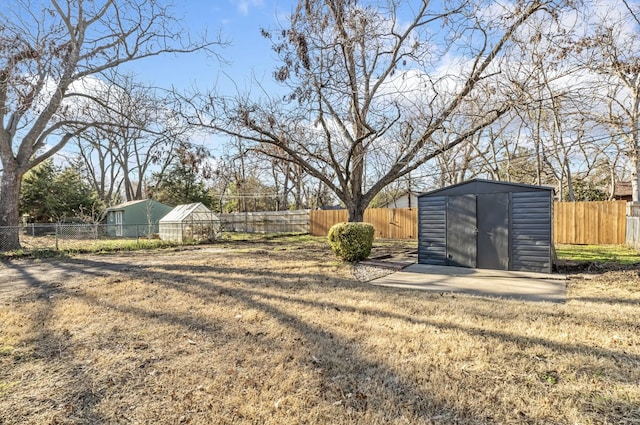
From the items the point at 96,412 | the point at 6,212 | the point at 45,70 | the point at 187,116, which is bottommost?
the point at 96,412

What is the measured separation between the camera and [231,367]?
2.95 m

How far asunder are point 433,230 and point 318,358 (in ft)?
19.8

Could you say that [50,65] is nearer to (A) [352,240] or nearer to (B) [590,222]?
(A) [352,240]

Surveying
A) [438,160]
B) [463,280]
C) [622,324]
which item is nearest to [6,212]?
[463,280]

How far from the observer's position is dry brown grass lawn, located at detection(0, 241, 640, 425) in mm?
2309

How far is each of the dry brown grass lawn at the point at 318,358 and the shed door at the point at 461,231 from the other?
249 cm

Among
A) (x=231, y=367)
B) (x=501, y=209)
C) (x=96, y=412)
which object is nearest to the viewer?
(x=96, y=412)

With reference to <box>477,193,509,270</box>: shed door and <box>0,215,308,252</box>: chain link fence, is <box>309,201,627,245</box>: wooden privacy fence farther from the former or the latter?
<box>0,215,308,252</box>: chain link fence

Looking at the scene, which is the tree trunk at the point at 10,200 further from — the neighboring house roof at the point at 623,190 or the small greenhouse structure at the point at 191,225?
the neighboring house roof at the point at 623,190

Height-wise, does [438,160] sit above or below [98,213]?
above

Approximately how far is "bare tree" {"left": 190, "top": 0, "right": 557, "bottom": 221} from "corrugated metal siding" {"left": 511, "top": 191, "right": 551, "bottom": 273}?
6.54 feet

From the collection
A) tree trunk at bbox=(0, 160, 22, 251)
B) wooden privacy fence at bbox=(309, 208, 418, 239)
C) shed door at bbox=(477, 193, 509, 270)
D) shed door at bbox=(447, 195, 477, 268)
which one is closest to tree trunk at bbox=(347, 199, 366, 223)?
shed door at bbox=(447, 195, 477, 268)

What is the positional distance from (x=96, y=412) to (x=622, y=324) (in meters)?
4.98

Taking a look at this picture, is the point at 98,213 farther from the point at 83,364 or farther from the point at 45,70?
the point at 83,364
